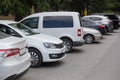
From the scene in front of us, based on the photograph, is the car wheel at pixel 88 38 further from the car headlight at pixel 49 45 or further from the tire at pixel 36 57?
the tire at pixel 36 57

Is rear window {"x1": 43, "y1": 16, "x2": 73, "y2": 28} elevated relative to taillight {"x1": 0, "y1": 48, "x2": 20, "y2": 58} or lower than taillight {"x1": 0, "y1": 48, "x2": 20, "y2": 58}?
elevated

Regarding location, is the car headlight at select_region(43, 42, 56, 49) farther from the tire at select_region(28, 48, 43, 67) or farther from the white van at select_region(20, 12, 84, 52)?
the white van at select_region(20, 12, 84, 52)

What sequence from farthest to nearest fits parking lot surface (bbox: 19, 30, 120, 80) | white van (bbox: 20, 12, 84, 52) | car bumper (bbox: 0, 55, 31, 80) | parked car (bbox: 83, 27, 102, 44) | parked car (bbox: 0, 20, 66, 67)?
parked car (bbox: 83, 27, 102, 44)
white van (bbox: 20, 12, 84, 52)
parked car (bbox: 0, 20, 66, 67)
parking lot surface (bbox: 19, 30, 120, 80)
car bumper (bbox: 0, 55, 31, 80)

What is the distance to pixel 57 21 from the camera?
12766 millimetres

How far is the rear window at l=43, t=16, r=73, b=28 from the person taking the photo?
41.6ft

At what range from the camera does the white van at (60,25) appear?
12.6 m

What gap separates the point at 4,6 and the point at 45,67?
26.3 ft

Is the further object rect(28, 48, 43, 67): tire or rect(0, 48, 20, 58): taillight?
rect(28, 48, 43, 67): tire

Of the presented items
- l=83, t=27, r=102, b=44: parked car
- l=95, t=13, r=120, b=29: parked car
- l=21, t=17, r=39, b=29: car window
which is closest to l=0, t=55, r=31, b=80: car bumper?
l=21, t=17, r=39, b=29: car window

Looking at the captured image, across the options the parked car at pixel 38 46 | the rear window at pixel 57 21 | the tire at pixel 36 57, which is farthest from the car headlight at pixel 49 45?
the rear window at pixel 57 21

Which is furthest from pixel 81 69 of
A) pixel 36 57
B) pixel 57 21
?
pixel 57 21

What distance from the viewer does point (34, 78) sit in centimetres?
798

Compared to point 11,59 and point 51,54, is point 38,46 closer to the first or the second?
point 51,54

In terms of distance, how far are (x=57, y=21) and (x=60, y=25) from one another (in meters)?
0.22
